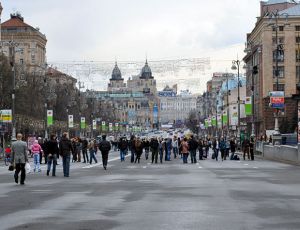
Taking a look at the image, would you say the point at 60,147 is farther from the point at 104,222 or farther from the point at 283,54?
the point at 283,54

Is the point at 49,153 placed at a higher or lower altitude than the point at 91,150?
higher

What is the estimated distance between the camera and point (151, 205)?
655 inches

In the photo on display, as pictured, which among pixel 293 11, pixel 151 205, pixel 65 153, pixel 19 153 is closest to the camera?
pixel 151 205

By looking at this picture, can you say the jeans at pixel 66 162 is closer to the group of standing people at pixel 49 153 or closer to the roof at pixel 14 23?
the group of standing people at pixel 49 153

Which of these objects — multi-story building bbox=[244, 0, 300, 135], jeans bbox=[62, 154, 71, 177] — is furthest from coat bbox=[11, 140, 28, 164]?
multi-story building bbox=[244, 0, 300, 135]

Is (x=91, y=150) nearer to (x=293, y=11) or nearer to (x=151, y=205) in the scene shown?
(x=151, y=205)

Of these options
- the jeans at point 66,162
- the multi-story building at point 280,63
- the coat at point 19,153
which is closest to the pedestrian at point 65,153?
the jeans at point 66,162

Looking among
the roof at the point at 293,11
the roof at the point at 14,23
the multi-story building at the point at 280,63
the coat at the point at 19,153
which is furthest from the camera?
the roof at the point at 14,23

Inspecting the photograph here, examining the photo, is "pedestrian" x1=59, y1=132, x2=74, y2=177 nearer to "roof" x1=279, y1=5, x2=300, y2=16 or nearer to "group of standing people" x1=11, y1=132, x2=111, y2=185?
"group of standing people" x1=11, y1=132, x2=111, y2=185

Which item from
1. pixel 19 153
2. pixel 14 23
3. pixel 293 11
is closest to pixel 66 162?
pixel 19 153

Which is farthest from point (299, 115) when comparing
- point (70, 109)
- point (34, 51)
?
point (34, 51)

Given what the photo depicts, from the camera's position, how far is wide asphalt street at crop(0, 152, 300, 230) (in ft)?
43.6

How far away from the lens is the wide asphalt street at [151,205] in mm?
13297

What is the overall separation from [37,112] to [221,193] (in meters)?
86.2
